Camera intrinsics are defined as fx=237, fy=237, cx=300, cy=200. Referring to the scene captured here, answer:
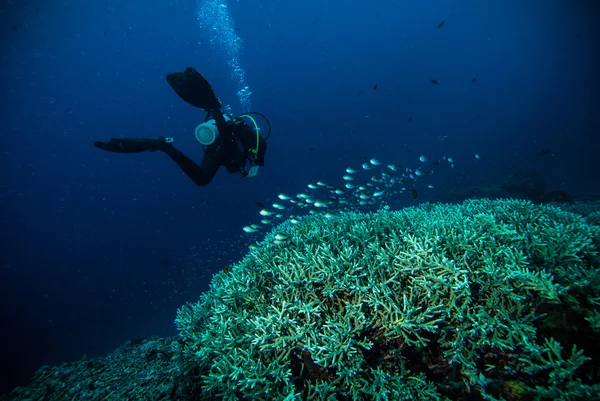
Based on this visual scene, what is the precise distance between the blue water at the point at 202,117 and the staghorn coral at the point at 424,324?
32.1 metres

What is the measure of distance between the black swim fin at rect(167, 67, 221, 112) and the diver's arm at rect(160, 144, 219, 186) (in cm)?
147

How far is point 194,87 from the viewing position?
6453 mm

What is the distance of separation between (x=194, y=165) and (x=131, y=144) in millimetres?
1675

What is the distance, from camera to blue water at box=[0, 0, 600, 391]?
1612 inches

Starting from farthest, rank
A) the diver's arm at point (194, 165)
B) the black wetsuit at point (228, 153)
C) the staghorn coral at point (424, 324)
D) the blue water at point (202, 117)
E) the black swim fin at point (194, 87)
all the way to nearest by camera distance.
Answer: the blue water at point (202, 117) < the black wetsuit at point (228, 153) < the diver's arm at point (194, 165) < the black swim fin at point (194, 87) < the staghorn coral at point (424, 324)

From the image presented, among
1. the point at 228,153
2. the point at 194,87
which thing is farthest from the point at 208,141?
the point at 194,87

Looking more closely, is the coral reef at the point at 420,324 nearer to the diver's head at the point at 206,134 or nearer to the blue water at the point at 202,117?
the diver's head at the point at 206,134

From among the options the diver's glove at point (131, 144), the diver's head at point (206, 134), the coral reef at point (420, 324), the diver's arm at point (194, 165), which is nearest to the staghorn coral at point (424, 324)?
the coral reef at point (420, 324)

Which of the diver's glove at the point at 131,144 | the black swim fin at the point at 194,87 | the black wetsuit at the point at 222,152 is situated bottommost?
the diver's glove at the point at 131,144

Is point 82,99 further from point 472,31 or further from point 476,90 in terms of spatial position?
point 476,90

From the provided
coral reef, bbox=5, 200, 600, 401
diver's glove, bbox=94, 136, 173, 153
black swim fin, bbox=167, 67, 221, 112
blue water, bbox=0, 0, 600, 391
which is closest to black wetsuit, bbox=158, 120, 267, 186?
diver's glove, bbox=94, 136, 173, 153

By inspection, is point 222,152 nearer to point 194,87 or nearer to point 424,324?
point 194,87

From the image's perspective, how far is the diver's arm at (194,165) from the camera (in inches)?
272

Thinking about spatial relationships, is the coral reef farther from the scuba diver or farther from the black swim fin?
the black swim fin
